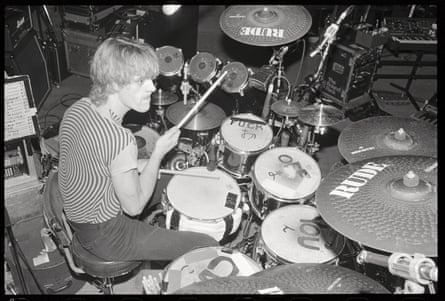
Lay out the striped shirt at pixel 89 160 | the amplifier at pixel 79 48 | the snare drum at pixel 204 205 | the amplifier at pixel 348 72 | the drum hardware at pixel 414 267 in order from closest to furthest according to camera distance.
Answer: the drum hardware at pixel 414 267 → the striped shirt at pixel 89 160 → the snare drum at pixel 204 205 → the amplifier at pixel 348 72 → the amplifier at pixel 79 48

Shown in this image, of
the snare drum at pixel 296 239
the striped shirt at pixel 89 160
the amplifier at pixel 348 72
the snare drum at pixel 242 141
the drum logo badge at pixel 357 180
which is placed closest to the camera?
the drum logo badge at pixel 357 180

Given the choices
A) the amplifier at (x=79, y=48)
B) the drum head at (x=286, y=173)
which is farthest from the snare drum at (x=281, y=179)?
the amplifier at (x=79, y=48)

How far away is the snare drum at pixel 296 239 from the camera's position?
2.32 m

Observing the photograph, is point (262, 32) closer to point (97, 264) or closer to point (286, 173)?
point (286, 173)

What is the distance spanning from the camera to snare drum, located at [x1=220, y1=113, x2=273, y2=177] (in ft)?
10.2

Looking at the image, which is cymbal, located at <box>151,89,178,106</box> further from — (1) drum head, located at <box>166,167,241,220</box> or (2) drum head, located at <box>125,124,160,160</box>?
(1) drum head, located at <box>166,167,241,220</box>

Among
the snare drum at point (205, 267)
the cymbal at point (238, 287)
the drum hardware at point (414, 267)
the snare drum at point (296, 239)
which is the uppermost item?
the drum hardware at point (414, 267)

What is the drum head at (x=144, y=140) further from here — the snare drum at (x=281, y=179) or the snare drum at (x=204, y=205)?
the snare drum at (x=281, y=179)

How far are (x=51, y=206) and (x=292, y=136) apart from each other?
2.02 metres

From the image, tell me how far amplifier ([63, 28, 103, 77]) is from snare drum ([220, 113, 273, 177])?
218cm

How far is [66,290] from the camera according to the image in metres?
2.80

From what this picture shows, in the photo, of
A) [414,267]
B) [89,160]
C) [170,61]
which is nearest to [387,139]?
[414,267]

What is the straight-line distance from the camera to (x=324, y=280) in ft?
5.38

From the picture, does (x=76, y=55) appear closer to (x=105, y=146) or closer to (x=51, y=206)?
(x=51, y=206)
